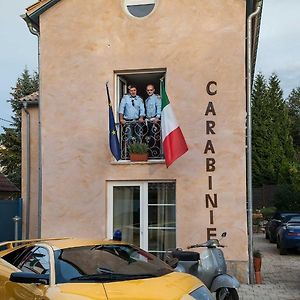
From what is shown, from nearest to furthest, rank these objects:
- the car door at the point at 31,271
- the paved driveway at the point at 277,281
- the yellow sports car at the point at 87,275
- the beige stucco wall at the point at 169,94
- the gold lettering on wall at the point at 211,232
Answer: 1. the yellow sports car at the point at 87,275
2. the car door at the point at 31,271
3. the paved driveway at the point at 277,281
4. the gold lettering on wall at the point at 211,232
5. the beige stucco wall at the point at 169,94

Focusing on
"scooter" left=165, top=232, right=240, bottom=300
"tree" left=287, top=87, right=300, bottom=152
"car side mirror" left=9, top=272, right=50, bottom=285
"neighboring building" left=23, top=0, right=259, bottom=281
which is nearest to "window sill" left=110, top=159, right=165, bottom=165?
"neighboring building" left=23, top=0, right=259, bottom=281

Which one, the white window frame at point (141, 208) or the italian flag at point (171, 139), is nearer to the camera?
the italian flag at point (171, 139)

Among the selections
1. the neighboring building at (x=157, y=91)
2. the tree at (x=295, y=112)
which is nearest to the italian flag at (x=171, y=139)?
the neighboring building at (x=157, y=91)

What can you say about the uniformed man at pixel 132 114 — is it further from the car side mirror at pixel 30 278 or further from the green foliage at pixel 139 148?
the car side mirror at pixel 30 278

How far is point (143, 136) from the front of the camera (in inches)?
467

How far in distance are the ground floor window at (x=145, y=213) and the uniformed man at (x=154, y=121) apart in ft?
2.82

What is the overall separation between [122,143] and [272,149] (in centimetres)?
3328

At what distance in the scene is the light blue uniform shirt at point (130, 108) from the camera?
11.8 meters

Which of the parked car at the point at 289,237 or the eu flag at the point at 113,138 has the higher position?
the eu flag at the point at 113,138

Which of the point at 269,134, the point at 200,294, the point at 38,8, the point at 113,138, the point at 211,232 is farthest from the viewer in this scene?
the point at 269,134

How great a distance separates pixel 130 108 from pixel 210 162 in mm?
2271

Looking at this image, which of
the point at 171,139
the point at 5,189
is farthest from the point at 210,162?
the point at 5,189

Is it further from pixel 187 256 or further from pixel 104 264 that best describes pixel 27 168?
pixel 104 264

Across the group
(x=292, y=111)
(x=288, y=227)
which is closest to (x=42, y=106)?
(x=288, y=227)
